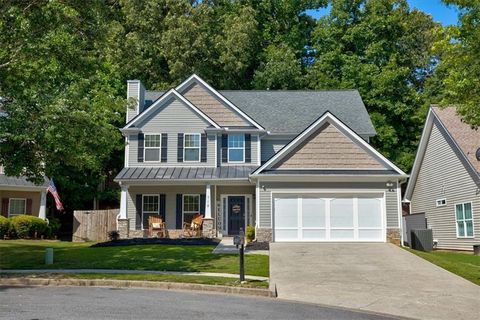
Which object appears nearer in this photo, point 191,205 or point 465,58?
point 465,58

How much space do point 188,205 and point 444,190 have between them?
12872 mm

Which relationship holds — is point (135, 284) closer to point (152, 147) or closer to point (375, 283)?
point (375, 283)

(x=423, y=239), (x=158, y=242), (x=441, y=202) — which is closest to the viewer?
(x=158, y=242)

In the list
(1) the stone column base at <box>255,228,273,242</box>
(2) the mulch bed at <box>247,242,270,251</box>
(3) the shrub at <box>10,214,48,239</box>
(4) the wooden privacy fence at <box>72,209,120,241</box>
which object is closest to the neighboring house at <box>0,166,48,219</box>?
(3) the shrub at <box>10,214,48,239</box>

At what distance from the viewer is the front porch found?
27.9m

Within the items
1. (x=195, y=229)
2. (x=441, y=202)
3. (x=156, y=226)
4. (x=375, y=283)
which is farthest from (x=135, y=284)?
(x=441, y=202)

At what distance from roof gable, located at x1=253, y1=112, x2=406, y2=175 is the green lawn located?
5.52 metres

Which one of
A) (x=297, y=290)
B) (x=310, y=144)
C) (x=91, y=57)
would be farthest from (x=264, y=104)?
(x=297, y=290)

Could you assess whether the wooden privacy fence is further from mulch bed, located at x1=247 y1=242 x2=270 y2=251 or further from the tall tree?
the tall tree

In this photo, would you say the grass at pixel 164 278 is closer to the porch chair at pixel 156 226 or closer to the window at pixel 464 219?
the porch chair at pixel 156 226

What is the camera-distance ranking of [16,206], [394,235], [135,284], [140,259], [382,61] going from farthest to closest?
1. [382,61]
2. [16,206]
3. [394,235]
4. [140,259]
5. [135,284]

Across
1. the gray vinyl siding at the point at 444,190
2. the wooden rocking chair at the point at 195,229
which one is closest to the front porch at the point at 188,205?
the wooden rocking chair at the point at 195,229

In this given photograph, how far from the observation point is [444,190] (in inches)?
1067

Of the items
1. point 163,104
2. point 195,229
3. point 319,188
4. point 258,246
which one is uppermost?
point 163,104
